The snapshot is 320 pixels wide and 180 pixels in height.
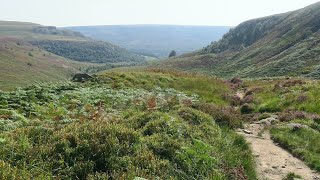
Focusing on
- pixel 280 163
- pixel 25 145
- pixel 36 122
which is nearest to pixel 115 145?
pixel 25 145

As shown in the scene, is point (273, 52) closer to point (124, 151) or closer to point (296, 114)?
point (296, 114)

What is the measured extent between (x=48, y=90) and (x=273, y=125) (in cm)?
1308

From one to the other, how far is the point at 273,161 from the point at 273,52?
11963 centimetres

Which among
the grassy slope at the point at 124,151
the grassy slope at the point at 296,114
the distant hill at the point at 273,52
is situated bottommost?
the distant hill at the point at 273,52

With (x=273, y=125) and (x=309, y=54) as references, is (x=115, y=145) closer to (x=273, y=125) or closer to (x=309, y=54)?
(x=273, y=125)

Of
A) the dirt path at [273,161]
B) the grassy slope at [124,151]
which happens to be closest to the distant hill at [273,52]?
the dirt path at [273,161]

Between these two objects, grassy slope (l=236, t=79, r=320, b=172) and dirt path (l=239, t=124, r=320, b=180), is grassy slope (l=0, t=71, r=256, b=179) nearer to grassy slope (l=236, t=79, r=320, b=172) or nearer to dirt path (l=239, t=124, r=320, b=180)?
dirt path (l=239, t=124, r=320, b=180)

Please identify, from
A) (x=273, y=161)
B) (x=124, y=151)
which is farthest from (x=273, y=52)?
(x=124, y=151)

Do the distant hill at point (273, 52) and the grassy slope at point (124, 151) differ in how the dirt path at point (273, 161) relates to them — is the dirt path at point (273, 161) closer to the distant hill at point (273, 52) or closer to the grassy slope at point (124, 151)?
the grassy slope at point (124, 151)

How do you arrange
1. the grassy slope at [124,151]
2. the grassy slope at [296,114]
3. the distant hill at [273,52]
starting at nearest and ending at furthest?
the grassy slope at [124,151] < the grassy slope at [296,114] < the distant hill at [273,52]

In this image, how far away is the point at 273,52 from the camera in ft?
413

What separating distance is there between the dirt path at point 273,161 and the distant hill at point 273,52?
5331cm

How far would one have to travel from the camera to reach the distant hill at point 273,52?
297 feet

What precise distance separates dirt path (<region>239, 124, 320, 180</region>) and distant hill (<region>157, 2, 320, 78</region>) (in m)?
53.3
